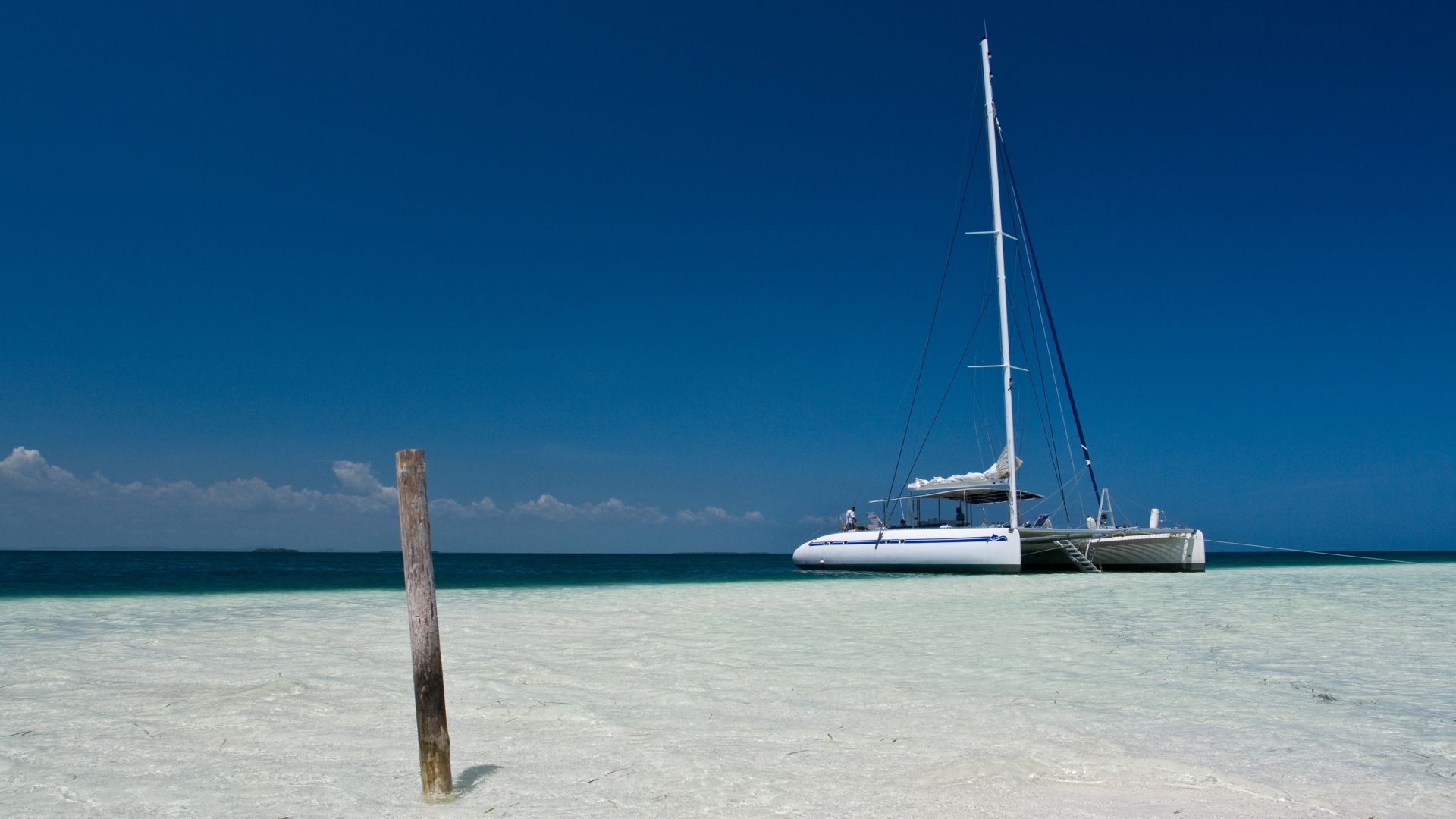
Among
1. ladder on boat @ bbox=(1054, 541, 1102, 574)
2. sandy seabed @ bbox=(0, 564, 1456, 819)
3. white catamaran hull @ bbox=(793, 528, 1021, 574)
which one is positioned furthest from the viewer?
ladder on boat @ bbox=(1054, 541, 1102, 574)

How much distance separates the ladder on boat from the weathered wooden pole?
2739 cm

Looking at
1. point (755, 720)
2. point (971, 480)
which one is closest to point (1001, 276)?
point (971, 480)

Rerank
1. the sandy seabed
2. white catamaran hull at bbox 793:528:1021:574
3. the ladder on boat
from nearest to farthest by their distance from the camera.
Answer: the sandy seabed
white catamaran hull at bbox 793:528:1021:574
the ladder on boat

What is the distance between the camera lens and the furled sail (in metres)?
31.0

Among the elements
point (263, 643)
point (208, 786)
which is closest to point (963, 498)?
point (263, 643)

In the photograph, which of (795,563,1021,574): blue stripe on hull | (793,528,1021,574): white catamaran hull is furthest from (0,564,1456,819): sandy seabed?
(795,563,1021,574): blue stripe on hull

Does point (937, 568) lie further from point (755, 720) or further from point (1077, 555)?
point (755, 720)

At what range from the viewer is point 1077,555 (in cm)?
2895

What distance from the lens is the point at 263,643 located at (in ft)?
33.9

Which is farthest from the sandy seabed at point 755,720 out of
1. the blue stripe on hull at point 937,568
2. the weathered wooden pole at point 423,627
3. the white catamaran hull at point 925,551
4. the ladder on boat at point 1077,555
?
the ladder on boat at point 1077,555

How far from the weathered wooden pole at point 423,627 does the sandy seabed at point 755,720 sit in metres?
0.17

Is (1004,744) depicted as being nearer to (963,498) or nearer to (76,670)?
(76,670)

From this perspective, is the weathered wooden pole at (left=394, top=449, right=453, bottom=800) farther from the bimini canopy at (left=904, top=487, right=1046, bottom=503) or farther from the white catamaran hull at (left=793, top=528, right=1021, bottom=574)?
the bimini canopy at (left=904, top=487, right=1046, bottom=503)

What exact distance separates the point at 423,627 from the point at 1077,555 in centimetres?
2790
